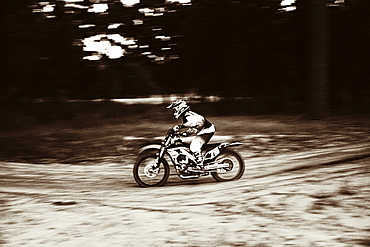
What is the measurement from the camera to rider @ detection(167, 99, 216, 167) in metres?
9.23

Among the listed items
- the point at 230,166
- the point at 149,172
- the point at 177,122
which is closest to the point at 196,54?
the point at 177,122

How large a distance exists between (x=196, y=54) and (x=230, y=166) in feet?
47.1

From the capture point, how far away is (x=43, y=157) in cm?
1366

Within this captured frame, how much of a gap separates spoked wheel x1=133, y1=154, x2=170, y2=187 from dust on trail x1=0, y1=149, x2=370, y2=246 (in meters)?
0.16

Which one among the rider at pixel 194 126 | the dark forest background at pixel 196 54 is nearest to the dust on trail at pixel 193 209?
the rider at pixel 194 126

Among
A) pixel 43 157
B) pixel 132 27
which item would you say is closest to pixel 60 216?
pixel 43 157

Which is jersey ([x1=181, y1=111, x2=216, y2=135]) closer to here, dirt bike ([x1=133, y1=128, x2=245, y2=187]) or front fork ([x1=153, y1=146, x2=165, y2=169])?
dirt bike ([x1=133, y1=128, x2=245, y2=187])

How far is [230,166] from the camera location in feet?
31.3

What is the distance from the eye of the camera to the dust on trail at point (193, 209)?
20.2ft

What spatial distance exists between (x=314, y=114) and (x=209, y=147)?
10.1m

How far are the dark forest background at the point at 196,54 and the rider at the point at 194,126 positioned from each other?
503 inches

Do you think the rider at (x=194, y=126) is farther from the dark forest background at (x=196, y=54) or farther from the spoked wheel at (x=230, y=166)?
the dark forest background at (x=196, y=54)

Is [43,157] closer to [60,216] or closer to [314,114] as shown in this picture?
[60,216]

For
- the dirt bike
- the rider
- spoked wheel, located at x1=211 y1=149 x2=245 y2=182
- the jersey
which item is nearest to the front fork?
the dirt bike
